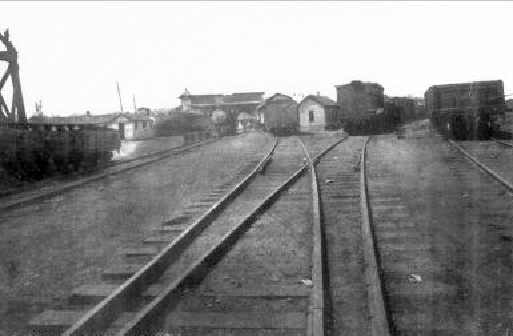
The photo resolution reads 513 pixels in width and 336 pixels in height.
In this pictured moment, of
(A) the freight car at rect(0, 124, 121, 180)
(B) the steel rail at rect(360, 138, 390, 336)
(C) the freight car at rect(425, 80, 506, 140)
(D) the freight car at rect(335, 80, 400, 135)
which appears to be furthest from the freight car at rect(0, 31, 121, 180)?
(D) the freight car at rect(335, 80, 400, 135)

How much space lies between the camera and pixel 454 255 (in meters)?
5.23

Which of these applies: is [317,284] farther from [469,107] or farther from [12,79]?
[469,107]

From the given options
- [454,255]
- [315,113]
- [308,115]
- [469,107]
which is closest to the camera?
[454,255]

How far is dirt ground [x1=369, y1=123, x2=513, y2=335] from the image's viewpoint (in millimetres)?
3748

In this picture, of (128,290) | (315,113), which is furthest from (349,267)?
(315,113)

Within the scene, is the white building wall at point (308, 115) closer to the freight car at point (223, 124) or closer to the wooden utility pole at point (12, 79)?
the freight car at point (223, 124)

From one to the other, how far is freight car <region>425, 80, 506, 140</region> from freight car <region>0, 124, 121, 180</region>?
14.5 meters

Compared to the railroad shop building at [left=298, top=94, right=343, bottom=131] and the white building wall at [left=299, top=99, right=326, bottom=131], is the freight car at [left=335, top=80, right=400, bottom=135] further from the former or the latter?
the white building wall at [left=299, top=99, right=326, bottom=131]

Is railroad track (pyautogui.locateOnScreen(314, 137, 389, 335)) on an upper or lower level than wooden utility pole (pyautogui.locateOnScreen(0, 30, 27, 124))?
lower

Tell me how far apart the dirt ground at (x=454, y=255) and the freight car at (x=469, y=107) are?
9705mm

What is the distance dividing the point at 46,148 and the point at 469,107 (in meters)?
16.5

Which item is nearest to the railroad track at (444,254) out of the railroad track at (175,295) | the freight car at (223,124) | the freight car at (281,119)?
the railroad track at (175,295)

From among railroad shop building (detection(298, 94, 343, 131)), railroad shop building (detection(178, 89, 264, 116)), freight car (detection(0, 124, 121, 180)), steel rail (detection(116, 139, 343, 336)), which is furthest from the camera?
railroad shop building (detection(178, 89, 264, 116))

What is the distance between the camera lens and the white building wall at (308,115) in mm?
46069
